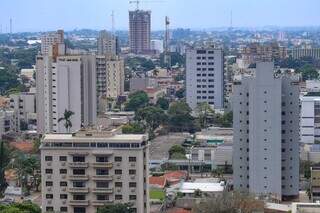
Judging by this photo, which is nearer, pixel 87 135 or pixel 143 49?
pixel 87 135

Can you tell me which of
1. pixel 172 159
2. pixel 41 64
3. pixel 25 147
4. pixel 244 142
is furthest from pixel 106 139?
pixel 41 64

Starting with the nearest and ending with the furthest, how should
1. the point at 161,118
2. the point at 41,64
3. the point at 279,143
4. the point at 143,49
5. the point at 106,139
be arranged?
1. the point at 106,139
2. the point at 279,143
3. the point at 41,64
4. the point at 161,118
5. the point at 143,49

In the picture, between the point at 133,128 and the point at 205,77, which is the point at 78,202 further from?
the point at 205,77

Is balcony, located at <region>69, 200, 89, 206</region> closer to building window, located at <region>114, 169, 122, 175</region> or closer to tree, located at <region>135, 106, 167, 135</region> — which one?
building window, located at <region>114, 169, 122, 175</region>

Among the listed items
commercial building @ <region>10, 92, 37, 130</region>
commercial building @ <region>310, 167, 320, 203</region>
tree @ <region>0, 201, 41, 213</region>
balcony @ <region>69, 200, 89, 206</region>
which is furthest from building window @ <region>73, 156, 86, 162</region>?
commercial building @ <region>10, 92, 37, 130</region>

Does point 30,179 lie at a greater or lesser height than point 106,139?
lesser

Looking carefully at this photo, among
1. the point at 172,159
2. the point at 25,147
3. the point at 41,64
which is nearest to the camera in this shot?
the point at 172,159

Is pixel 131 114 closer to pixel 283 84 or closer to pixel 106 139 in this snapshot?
pixel 283 84

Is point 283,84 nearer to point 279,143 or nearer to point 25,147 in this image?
point 279,143
